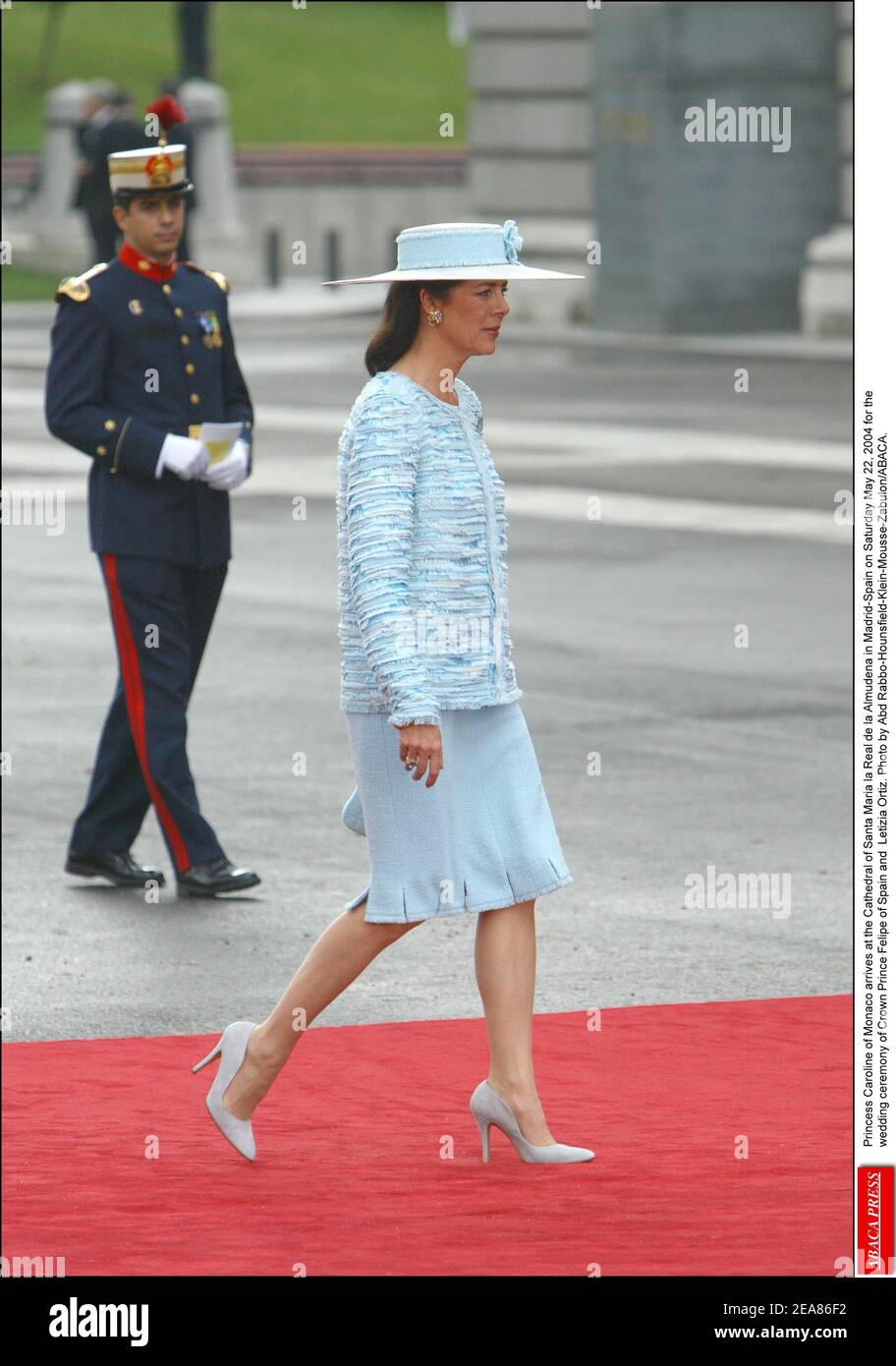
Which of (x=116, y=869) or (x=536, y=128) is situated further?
(x=536, y=128)

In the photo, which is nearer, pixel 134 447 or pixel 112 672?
pixel 134 447

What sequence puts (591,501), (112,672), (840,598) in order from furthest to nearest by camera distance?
(591,501), (840,598), (112,672)

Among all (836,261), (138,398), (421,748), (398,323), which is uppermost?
→ (398,323)

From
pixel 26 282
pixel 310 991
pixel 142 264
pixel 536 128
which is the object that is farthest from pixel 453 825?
pixel 26 282

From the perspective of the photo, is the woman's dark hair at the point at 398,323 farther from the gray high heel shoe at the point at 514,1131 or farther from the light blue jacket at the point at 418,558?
the gray high heel shoe at the point at 514,1131

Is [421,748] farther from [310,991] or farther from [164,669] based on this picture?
[164,669]

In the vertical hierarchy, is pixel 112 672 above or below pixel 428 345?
below

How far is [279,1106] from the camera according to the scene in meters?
6.23

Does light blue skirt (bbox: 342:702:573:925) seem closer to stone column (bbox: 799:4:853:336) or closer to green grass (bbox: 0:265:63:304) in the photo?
stone column (bbox: 799:4:853:336)

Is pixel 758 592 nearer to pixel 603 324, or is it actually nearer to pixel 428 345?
pixel 428 345

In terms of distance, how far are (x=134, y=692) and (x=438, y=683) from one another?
2.68m

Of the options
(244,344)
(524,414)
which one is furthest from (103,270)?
(244,344)

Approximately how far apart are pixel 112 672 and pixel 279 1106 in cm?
603

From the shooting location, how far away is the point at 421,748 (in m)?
5.52
